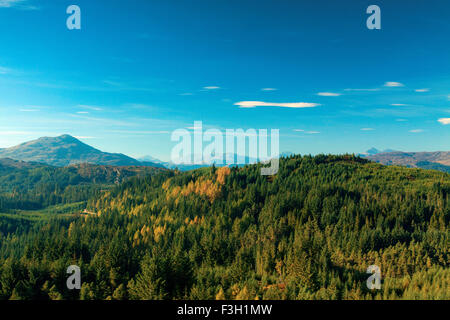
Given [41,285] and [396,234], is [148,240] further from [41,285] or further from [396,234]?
[396,234]

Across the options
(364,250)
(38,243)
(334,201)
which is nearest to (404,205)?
(334,201)

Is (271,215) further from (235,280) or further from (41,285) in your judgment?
(41,285)

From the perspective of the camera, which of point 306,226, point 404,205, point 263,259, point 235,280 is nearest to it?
point 235,280

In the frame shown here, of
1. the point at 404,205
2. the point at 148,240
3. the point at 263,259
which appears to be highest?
the point at 404,205
